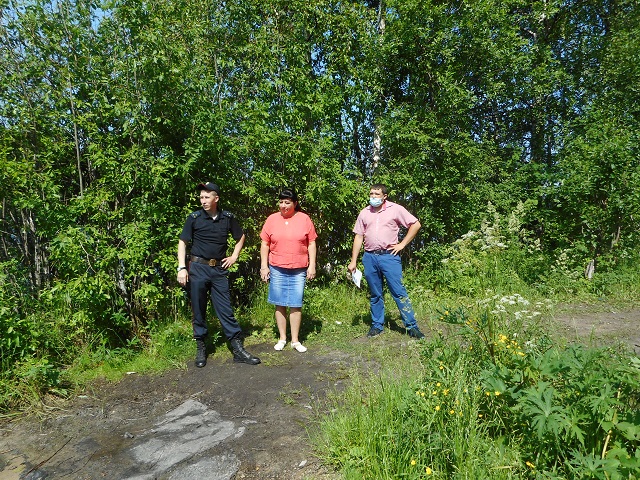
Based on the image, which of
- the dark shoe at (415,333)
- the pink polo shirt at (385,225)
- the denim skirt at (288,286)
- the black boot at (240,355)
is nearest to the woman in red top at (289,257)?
the denim skirt at (288,286)

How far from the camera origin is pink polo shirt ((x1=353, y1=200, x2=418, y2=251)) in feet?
15.8

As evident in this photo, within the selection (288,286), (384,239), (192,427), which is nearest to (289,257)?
(288,286)

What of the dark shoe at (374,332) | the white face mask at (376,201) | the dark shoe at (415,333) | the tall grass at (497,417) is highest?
the white face mask at (376,201)

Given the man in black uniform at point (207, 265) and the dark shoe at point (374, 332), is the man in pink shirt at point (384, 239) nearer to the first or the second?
the dark shoe at point (374, 332)

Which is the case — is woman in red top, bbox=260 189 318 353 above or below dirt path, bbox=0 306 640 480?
above

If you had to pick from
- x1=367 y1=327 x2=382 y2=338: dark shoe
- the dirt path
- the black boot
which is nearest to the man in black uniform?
the black boot

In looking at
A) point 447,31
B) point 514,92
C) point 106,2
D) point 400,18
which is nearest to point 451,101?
point 447,31

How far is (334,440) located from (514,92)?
762 cm

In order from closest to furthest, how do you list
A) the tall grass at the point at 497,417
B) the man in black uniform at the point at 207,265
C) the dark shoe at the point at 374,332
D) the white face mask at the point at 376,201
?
1. the tall grass at the point at 497,417
2. the man in black uniform at the point at 207,265
3. the white face mask at the point at 376,201
4. the dark shoe at the point at 374,332

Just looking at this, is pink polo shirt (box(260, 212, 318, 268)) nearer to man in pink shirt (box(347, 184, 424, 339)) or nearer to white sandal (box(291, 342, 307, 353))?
man in pink shirt (box(347, 184, 424, 339))

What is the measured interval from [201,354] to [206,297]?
1.99 ft

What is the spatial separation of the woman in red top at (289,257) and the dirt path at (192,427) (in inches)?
20.4

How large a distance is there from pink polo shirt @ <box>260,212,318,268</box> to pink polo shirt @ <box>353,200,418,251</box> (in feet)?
2.41

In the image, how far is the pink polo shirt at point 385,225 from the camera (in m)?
4.80
